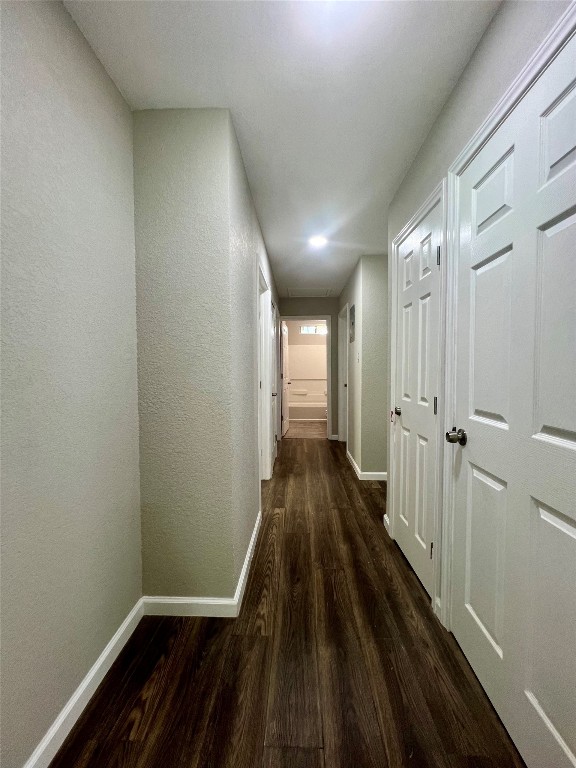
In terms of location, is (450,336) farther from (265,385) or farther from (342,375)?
(342,375)

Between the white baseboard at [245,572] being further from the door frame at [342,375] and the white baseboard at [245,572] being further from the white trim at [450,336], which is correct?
the door frame at [342,375]

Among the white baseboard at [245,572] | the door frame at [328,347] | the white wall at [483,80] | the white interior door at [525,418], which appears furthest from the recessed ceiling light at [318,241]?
the white baseboard at [245,572]

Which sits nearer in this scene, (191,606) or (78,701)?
(78,701)

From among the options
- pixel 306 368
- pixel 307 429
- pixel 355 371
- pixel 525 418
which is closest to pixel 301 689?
pixel 525 418

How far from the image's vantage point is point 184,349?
1.48 m

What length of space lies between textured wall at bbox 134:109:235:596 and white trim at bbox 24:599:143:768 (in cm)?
21

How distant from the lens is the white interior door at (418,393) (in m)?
1.57

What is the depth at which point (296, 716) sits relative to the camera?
1061 millimetres

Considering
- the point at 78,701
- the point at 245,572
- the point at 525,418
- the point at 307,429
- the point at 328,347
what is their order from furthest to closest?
the point at 307,429 → the point at 328,347 → the point at 245,572 → the point at 78,701 → the point at 525,418

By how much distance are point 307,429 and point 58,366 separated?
561 cm

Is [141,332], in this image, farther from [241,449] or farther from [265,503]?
[265,503]

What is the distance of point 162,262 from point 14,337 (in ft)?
2.51

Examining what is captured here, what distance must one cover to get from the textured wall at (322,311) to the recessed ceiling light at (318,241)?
2.18m

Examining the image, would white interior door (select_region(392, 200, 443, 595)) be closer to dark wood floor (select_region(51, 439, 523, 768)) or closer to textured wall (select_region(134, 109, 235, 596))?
dark wood floor (select_region(51, 439, 523, 768))
